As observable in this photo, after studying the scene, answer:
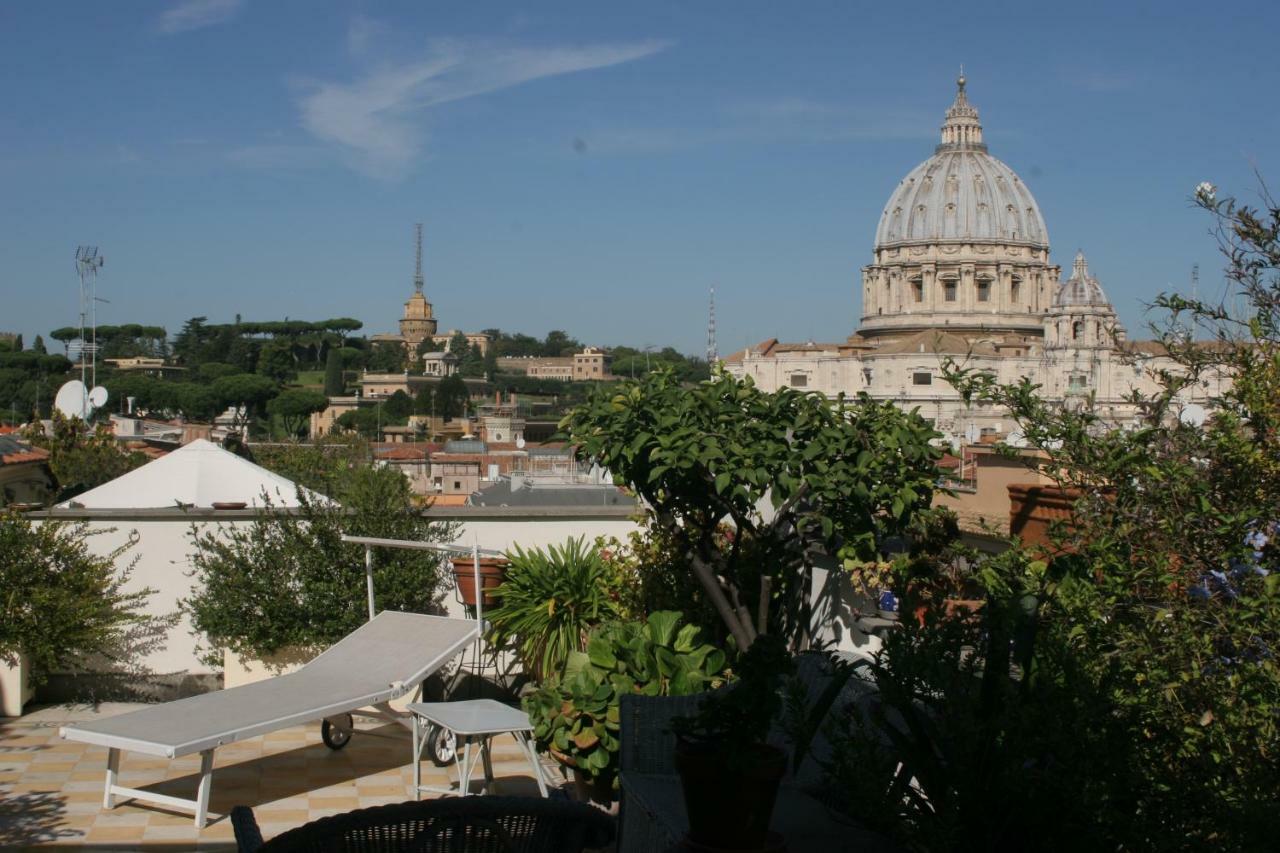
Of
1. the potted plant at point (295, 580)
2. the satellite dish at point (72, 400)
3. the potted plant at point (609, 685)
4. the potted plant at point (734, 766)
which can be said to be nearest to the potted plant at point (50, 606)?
the potted plant at point (295, 580)

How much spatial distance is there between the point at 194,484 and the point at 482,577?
7.16 feet

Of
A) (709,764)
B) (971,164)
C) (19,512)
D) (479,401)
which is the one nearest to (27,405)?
(479,401)

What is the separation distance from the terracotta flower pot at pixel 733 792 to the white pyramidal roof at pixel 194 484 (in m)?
4.88

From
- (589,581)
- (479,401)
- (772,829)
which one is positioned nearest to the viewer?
(772,829)

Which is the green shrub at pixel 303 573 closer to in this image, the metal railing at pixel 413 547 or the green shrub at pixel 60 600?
the metal railing at pixel 413 547

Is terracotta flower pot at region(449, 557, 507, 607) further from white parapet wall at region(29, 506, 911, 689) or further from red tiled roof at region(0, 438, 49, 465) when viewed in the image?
red tiled roof at region(0, 438, 49, 465)

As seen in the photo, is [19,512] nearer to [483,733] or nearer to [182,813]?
[182,813]

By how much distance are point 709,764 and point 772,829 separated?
1.52 ft

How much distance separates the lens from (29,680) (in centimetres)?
553

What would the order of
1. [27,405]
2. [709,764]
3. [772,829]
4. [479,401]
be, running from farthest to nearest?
[479,401] < [27,405] < [772,829] < [709,764]

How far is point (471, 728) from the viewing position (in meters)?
4.24

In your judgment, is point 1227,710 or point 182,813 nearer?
point 1227,710

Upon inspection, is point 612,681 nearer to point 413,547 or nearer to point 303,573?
point 413,547

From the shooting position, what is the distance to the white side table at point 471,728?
4.24 m
